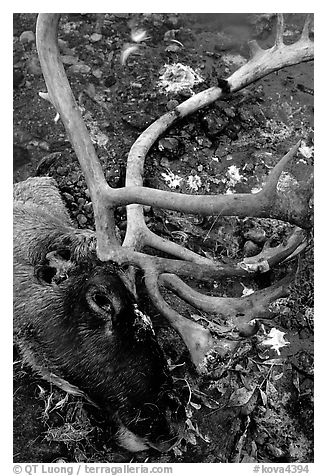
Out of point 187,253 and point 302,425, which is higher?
point 187,253

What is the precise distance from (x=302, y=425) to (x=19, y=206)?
69.4 inches

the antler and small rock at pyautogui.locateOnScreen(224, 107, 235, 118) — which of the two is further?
small rock at pyautogui.locateOnScreen(224, 107, 235, 118)

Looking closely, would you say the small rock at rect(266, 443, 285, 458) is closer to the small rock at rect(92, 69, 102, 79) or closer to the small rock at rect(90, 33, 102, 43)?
the small rock at rect(92, 69, 102, 79)

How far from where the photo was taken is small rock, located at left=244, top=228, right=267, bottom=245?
3213mm

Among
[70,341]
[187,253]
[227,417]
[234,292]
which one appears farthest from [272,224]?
[70,341]

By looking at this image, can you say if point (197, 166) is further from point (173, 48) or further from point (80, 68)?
point (80, 68)

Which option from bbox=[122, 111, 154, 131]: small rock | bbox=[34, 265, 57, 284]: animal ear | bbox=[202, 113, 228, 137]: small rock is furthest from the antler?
bbox=[202, 113, 228, 137]: small rock

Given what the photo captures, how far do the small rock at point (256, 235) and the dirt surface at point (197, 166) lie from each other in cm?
2

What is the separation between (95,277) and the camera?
8.19 ft

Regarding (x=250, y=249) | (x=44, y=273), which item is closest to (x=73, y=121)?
(x=44, y=273)

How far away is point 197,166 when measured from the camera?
3.39 metres

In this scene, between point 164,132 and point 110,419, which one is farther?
point 164,132

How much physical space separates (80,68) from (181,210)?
1.55m

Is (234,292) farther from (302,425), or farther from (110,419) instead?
(110,419)
